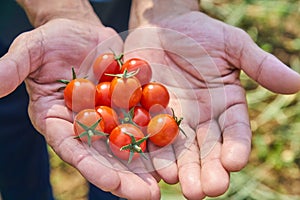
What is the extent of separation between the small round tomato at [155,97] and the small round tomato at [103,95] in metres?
0.10

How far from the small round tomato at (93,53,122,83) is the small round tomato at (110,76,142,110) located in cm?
7

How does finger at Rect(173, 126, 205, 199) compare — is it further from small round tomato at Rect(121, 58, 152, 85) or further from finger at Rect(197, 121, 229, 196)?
small round tomato at Rect(121, 58, 152, 85)

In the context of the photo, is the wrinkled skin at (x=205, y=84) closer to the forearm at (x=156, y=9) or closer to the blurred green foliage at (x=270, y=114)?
the forearm at (x=156, y=9)

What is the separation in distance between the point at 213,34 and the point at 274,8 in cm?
110

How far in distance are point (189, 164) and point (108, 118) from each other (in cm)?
26

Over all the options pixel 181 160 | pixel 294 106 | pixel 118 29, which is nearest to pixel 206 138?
pixel 181 160

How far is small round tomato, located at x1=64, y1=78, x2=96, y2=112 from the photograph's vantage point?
4.80 ft

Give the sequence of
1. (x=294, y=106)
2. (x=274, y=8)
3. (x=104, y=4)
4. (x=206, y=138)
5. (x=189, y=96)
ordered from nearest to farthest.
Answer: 1. (x=206, y=138)
2. (x=189, y=96)
3. (x=104, y=4)
4. (x=294, y=106)
5. (x=274, y=8)

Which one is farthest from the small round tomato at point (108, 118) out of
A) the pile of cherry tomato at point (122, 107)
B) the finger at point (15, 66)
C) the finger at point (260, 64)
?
the finger at point (260, 64)

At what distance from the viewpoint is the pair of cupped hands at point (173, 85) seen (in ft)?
4.38

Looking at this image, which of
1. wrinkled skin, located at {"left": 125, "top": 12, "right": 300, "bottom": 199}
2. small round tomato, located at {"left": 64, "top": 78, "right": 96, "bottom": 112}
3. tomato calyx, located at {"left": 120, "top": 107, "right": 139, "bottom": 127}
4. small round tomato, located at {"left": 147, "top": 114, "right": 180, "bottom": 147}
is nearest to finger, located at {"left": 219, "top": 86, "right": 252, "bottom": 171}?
wrinkled skin, located at {"left": 125, "top": 12, "right": 300, "bottom": 199}

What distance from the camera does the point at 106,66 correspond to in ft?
5.17

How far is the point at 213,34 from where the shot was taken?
5.25ft

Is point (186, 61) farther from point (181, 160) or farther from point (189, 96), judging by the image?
point (181, 160)
